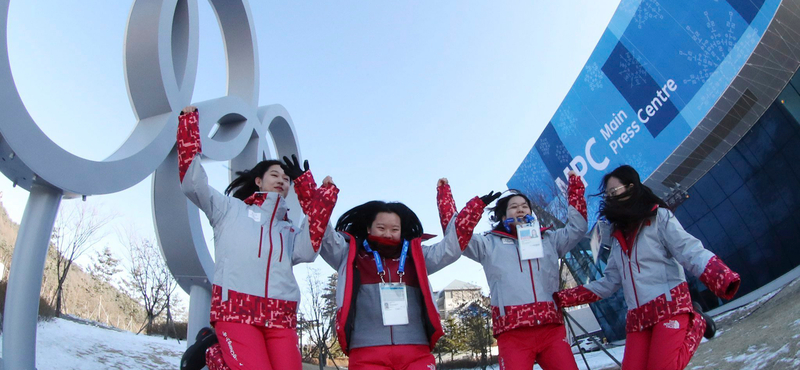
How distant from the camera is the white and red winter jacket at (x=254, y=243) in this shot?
9.23 ft

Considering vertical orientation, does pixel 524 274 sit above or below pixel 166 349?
above

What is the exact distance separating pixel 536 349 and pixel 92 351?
29.0 feet

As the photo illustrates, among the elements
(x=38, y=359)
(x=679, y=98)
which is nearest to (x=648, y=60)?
(x=679, y=98)

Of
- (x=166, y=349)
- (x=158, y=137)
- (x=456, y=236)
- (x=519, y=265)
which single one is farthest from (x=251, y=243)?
(x=166, y=349)

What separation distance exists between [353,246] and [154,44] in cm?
308

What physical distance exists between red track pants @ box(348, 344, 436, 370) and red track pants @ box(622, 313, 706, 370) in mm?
1223

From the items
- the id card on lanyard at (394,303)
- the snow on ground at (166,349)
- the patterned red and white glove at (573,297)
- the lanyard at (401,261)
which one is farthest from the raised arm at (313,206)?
the snow on ground at (166,349)

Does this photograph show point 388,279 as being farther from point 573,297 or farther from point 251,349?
point 573,297

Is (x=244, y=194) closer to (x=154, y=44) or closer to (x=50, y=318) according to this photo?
(x=154, y=44)

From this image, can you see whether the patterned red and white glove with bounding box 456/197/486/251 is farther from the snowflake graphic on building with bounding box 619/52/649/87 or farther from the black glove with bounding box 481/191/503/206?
the snowflake graphic on building with bounding box 619/52/649/87

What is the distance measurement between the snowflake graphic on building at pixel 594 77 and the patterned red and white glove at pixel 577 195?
18899 millimetres

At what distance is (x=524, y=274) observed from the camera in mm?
3400

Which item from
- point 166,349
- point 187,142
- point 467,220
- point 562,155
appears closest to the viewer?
point 187,142

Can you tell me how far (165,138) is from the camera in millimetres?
4742
